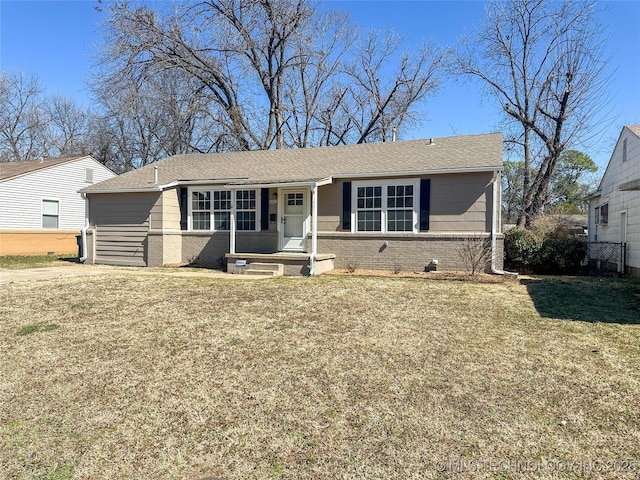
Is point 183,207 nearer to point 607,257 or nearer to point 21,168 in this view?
point 21,168

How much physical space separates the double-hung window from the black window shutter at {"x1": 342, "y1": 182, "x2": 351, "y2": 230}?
10.2 feet

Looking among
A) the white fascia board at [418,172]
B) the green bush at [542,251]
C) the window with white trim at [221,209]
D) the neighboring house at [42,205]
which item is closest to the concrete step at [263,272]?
the window with white trim at [221,209]

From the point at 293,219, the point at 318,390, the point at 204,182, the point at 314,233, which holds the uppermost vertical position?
the point at 204,182

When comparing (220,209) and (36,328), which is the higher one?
(220,209)

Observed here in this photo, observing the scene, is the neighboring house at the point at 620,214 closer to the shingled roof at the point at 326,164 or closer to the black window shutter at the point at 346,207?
the shingled roof at the point at 326,164

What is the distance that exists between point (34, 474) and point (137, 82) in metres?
21.6

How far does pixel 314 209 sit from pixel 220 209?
159 inches

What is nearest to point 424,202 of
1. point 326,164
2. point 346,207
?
point 346,207

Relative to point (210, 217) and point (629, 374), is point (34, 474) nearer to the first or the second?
point (629, 374)

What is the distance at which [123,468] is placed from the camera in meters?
2.83

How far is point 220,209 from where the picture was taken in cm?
1413

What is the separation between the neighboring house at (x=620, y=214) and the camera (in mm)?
11820

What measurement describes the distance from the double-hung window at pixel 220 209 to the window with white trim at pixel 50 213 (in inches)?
408

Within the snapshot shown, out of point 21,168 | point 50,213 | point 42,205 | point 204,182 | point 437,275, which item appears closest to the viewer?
point 437,275
